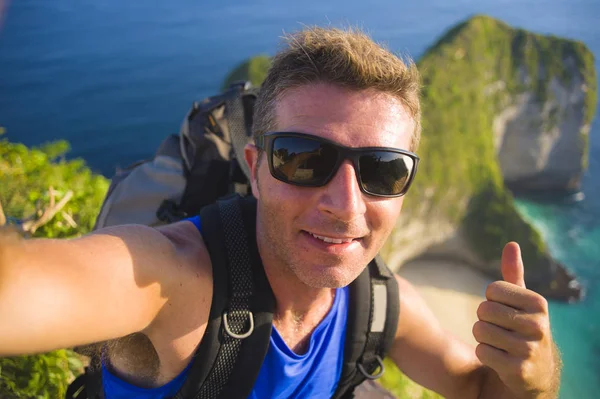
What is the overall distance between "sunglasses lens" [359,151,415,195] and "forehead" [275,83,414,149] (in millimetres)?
62

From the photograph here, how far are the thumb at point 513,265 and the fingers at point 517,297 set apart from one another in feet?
0.46

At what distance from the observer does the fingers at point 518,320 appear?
2.07m

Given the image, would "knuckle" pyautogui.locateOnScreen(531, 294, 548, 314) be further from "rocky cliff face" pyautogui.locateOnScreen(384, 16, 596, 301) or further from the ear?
"rocky cliff face" pyautogui.locateOnScreen(384, 16, 596, 301)

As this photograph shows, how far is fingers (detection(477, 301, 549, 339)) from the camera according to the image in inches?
81.5

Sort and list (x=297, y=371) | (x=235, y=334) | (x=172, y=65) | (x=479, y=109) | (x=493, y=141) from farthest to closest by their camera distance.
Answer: (x=172, y=65) → (x=493, y=141) → (x=479, y=109) → (x=297, y=371) → (x=235, y=334)

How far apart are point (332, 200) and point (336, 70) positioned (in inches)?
→ 25.3

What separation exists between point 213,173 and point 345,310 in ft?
4.47

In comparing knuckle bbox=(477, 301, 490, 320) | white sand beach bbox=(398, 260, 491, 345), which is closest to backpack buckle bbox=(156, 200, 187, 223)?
knuckle bbox=(477, 301, 490, 320)

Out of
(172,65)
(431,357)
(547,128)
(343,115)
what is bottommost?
(431,357)

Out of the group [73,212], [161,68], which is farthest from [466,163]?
[161,68]

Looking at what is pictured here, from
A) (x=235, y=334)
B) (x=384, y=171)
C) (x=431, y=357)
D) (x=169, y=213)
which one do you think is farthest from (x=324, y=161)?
(x=431, y=357)

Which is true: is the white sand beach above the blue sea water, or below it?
below

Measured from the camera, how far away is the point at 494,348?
2141 millimetres

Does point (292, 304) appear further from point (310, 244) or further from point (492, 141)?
point (492, 141)
